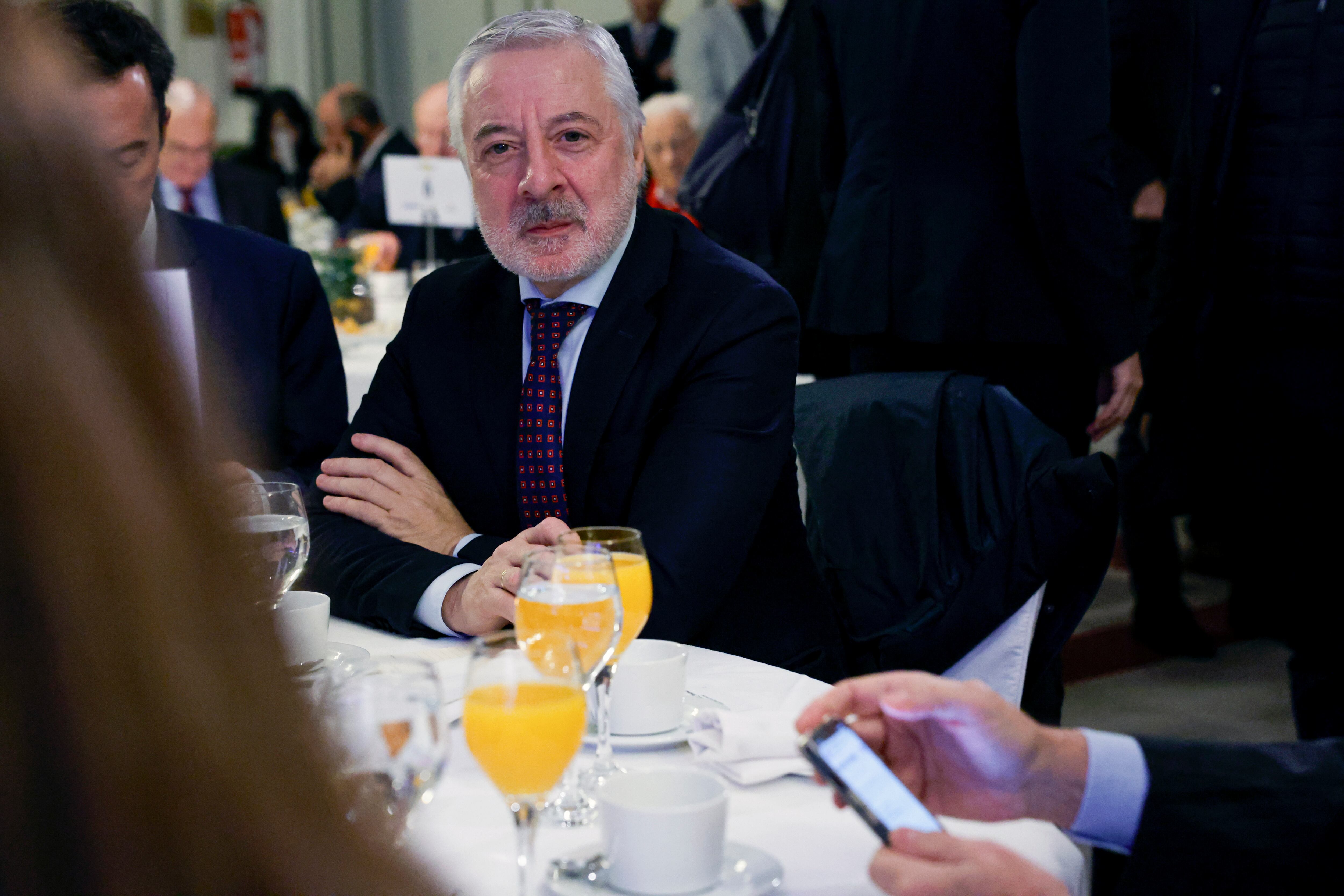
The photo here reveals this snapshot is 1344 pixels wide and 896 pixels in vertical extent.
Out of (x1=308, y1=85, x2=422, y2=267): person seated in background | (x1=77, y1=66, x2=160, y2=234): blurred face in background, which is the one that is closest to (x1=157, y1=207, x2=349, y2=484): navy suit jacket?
(x1=77, y1=66, x2=160, y2=234): blurred face in background

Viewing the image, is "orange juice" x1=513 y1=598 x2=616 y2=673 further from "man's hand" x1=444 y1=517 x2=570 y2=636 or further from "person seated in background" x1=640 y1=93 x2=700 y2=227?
"person seated in background" x1=640 y1=93 x2=700 y2=227

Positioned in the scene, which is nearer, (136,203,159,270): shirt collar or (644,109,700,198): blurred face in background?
(136,203,159,270): shirt collar

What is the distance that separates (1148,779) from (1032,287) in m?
1.80

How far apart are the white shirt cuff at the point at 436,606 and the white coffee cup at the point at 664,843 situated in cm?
69

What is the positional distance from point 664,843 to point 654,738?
0.29m

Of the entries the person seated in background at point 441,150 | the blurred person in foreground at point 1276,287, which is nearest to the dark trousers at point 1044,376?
the blurred person in foreground at point 1276,287

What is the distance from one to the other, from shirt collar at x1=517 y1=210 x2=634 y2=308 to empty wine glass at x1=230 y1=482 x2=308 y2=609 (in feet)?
2.07

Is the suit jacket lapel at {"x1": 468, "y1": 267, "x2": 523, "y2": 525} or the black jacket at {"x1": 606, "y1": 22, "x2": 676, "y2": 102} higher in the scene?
the black jacket at {"x1": 606, "y1": 22, "x2": 676, "y2": 102}

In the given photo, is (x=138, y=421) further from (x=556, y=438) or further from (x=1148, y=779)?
(x=556, y=438)

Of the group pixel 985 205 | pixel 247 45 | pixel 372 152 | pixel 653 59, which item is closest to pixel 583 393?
pixel 985 205

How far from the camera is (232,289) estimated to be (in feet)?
7.82

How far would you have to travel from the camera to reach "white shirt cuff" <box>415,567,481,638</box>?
5.00 ft

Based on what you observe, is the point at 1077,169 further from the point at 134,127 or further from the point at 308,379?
the point at 134,127

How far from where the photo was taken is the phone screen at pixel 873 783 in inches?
32.8
